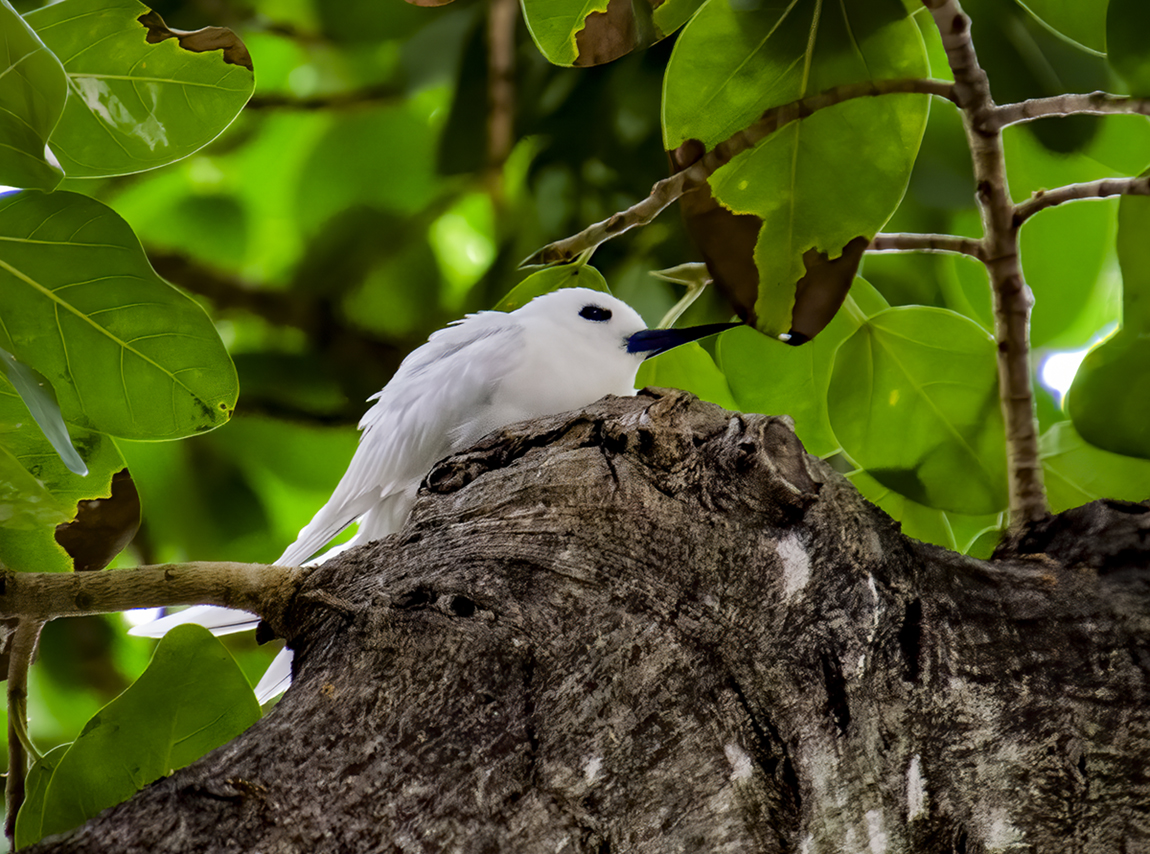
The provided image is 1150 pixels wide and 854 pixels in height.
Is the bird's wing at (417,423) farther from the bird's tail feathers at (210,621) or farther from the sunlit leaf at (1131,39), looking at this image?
the sunlit leaf at (1131,39)

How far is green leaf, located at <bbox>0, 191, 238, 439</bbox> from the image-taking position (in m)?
0.65

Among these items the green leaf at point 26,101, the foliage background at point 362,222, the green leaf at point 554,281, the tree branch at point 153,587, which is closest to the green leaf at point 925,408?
the foliage background at point 362,222

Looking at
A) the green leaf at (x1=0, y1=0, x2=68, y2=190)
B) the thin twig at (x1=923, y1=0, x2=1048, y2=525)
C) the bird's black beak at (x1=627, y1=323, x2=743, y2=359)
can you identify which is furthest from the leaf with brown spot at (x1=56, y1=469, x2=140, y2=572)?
the thin twig at (x1=923, y1=0, x2=1048, y2=525)

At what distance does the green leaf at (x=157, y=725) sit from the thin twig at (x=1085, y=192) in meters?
0.70

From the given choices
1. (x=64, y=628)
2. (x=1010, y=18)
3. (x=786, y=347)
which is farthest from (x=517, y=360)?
(x=64, y=628)

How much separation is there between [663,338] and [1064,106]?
38 cm

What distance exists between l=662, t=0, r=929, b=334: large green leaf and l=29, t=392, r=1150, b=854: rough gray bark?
0.76ft

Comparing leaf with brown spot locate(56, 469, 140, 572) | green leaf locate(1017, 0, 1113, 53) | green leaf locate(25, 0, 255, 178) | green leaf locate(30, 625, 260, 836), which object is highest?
green leaf locate(1017, 0, 1113, 53)

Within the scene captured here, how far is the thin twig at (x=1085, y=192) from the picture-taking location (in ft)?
2.22

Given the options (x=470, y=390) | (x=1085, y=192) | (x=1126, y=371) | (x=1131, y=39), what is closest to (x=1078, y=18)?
(x=1131, y=39)

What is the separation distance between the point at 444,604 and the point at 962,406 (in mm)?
545

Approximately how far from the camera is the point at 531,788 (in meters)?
0.42

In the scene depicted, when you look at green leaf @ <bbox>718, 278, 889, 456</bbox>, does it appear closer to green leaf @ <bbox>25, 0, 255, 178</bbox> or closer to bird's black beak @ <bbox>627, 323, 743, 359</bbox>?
bird's black beak @ <bbox>627, 323, 743, 359</bbox>

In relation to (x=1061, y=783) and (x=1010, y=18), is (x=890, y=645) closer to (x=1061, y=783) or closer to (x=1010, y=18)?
(x=1061, y=783)
